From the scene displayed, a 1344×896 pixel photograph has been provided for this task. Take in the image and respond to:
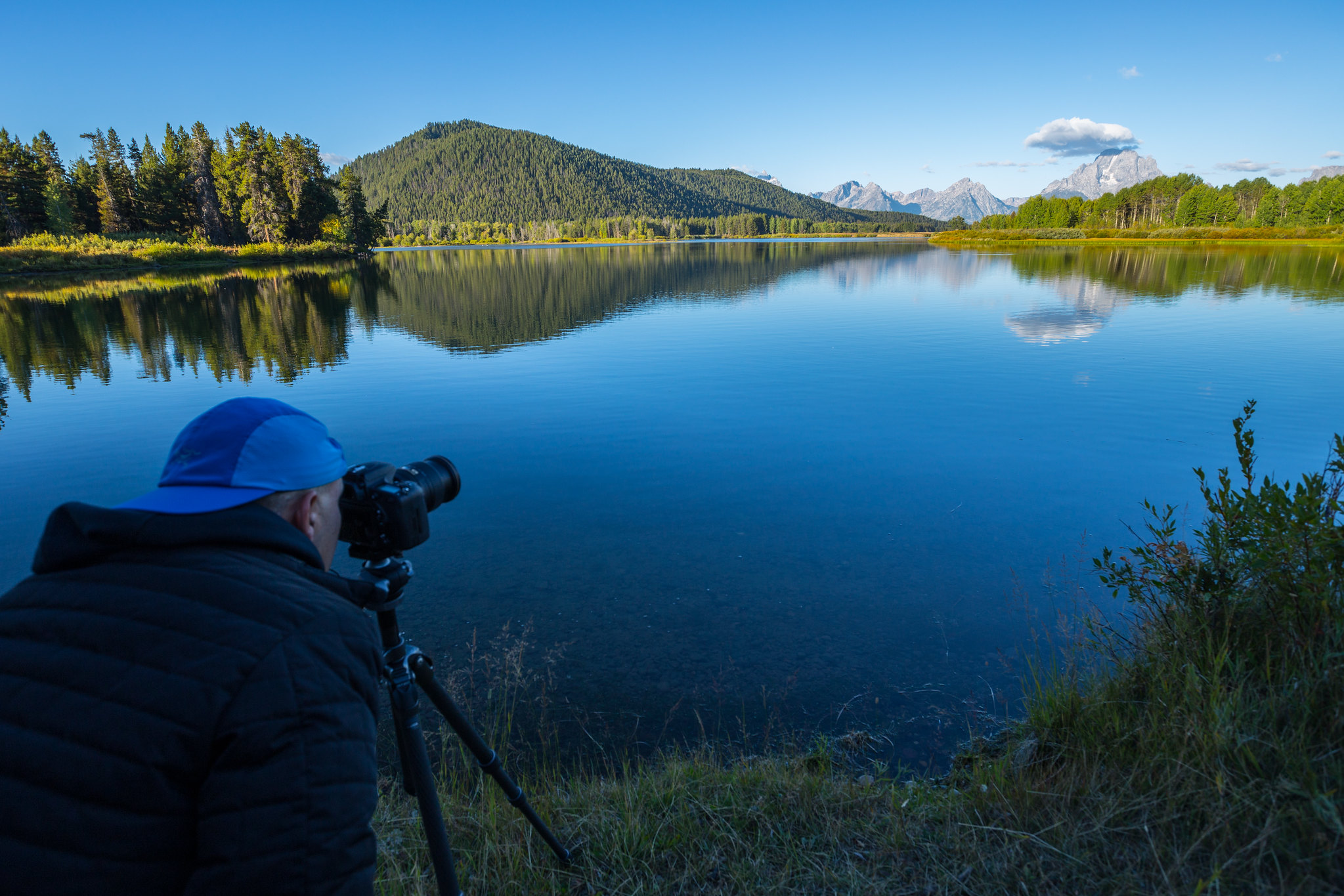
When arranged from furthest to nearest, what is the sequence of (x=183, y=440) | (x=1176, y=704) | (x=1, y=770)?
(x=1176, y=704) < (x=183, y=440) < (x=1, y=770)

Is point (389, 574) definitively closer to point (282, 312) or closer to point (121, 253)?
point (282, 312)

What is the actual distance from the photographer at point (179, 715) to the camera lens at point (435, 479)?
2.63 feet

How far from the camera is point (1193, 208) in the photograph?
9212 centimetres

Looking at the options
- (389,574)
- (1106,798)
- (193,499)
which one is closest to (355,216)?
(389,574)

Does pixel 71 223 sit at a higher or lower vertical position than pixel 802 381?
higher

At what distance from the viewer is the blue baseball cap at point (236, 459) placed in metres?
1.30

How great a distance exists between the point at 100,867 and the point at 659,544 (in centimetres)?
560

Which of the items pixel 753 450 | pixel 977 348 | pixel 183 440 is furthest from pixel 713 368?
pixel 183 440

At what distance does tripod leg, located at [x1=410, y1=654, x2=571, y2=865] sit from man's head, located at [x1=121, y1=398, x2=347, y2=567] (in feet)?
2.27

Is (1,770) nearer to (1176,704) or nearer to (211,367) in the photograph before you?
(1176,704)

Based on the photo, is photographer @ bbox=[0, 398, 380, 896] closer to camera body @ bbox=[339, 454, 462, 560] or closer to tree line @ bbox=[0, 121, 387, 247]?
camera body @ bbox=[339, 454, 462, 560]

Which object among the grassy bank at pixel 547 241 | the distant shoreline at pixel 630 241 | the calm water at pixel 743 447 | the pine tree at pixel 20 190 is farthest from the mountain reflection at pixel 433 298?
the grassy bank at pixel 547 241

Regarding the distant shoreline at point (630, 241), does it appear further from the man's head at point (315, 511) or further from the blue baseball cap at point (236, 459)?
the blue baseball cap at point (236, 459)

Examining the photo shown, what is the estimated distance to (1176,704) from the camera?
101 inches
